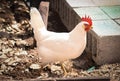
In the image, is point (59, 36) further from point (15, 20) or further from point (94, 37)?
point (15, 20)

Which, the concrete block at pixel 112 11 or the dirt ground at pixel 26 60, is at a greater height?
the concrete block at pixel 112 11

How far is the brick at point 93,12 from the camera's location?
5754mm

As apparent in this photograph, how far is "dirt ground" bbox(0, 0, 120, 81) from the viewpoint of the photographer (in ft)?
16.3

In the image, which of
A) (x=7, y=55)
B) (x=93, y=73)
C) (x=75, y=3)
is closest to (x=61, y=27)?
(x=75, y=3)

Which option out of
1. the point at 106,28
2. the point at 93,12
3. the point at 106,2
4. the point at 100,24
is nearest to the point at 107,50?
the point at 106,28

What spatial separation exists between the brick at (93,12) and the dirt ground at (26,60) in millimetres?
685

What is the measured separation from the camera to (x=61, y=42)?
446cm

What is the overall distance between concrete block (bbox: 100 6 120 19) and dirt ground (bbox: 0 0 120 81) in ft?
2.81

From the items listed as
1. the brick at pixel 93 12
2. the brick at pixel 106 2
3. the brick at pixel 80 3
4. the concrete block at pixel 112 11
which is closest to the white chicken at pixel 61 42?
the brick at pixel 93 12

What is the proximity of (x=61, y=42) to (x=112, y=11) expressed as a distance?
1.85 m

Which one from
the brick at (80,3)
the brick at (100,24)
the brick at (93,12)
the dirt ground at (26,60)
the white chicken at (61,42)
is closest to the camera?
the white chicken at (61,42)

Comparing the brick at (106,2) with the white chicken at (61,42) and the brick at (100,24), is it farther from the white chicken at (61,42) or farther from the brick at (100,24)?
the white chicken at (61,42)

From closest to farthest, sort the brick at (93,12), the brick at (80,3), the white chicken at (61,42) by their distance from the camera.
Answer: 1. the white chicken at (61,42)
2. the brick at (93,12)
3. the brick at (80,3)

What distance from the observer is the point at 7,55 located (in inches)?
219
